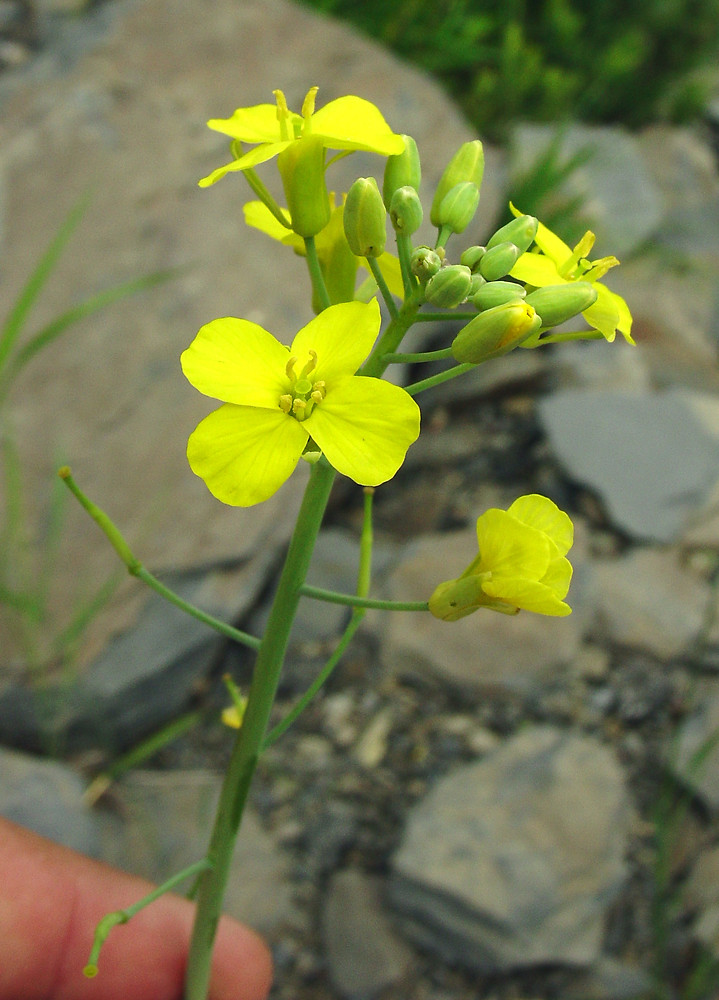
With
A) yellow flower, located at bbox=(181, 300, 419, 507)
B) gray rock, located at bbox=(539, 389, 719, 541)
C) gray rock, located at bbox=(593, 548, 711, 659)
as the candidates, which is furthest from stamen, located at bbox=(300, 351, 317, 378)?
gray rock, located at bbox=(539, 389, 719, 541)

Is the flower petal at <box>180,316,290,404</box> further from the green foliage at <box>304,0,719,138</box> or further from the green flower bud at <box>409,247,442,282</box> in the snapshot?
the green foliage at <box>304,0,719,138</box>

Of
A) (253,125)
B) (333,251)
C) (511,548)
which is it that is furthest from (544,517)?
(253,125)

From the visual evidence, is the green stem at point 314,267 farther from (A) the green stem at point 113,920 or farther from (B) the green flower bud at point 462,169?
(A) the green stem at point 113,920

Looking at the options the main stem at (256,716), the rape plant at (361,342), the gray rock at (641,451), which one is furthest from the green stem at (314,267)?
the gray rock at (641,451)

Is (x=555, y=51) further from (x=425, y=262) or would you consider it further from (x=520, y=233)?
(x=425, y=262)

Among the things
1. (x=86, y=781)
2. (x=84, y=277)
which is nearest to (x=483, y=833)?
(x=86, y=781)

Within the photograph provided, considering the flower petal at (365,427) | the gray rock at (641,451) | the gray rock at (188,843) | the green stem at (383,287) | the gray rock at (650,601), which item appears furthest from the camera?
the gray rock at (641,451)

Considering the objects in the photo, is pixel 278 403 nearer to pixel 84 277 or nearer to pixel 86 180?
pixel 84 277
